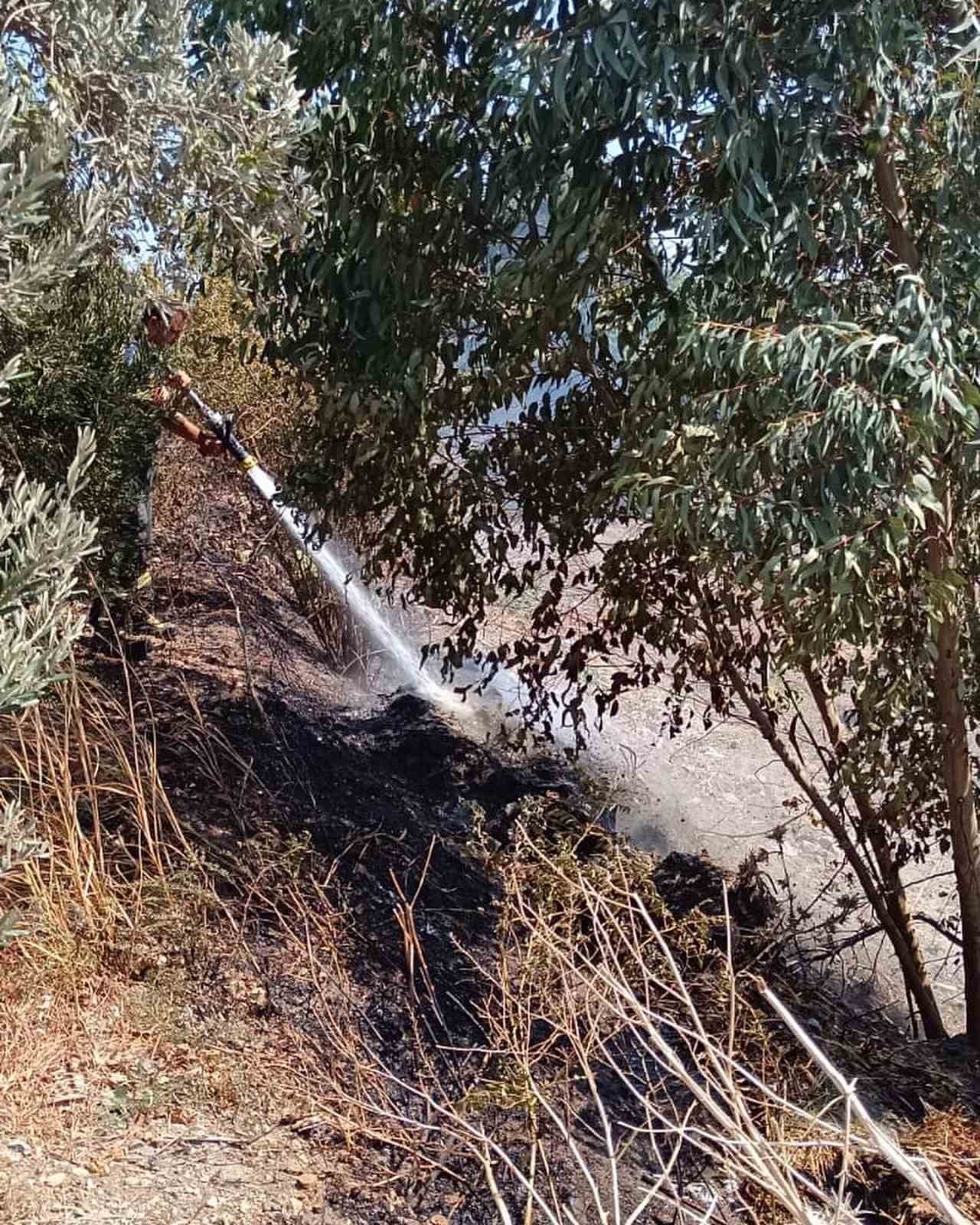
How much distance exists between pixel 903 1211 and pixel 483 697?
16.8 ft

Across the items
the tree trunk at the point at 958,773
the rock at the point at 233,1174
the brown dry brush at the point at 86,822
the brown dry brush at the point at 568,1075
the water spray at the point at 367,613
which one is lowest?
the rock at the point at 233,1174

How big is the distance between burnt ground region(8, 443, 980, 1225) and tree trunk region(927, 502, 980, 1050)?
35 cm

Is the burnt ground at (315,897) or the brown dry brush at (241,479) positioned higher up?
the brown dry brush at (241,479)

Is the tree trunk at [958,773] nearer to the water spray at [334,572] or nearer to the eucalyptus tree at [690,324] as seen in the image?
the eucalyptus tree at [690,324]

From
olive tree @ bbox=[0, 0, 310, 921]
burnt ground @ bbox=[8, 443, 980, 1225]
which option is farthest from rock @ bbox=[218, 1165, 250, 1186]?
olive tree @ bbox=[0, 0, 310, 921]

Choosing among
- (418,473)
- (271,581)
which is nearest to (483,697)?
(271,581)

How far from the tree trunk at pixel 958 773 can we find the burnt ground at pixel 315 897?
35 cm

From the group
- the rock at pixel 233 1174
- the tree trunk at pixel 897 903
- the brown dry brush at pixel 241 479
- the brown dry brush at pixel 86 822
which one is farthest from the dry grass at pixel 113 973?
the brown dry brush at pixel 241 479

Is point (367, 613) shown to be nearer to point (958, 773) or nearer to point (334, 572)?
point (334, 572)

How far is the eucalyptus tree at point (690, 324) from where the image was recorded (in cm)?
286

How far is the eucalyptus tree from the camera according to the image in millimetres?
2863

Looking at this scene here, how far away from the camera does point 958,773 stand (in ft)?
13.4

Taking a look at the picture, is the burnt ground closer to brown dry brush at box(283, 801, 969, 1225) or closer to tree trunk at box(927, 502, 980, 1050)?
brown dry brush at box(283, 801, 969, 1225)

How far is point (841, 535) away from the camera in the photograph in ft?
9.43
